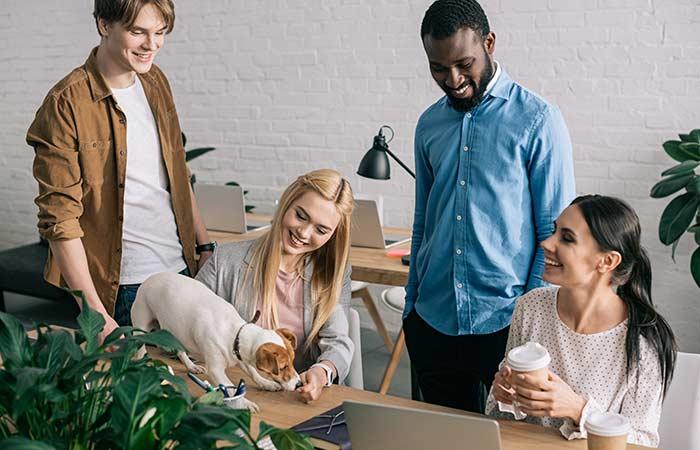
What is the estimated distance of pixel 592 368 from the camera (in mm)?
1977

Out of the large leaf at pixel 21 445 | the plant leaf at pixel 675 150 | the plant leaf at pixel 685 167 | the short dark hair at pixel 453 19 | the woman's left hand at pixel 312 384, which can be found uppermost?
the short dark hair at pixel 453 19

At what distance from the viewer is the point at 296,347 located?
95.0 inches

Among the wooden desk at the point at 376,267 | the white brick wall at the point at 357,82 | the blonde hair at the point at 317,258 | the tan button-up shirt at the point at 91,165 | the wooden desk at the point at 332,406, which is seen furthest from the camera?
the white brick wall at the point at 357,82

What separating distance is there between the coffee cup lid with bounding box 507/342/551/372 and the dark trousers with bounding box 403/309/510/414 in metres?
0.43

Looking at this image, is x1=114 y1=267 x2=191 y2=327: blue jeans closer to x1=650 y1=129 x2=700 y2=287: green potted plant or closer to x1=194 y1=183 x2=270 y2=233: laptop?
x1=194 y1=183 x2=270 y2=233: laptop

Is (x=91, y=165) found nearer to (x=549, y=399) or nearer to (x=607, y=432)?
(x=549, y=399)

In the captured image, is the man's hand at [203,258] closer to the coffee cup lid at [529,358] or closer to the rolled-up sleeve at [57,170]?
the rolled-up sleeve at [57,170]

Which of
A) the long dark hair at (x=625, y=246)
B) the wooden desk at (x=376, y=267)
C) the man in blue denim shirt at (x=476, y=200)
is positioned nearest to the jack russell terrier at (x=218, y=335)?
the man in blue denim shirt at (x=476, y=200)

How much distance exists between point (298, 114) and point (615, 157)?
1816 millimetres

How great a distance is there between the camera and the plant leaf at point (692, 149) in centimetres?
363

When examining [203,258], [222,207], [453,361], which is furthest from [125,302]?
[222,207]

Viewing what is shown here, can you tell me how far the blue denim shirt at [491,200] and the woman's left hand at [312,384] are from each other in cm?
32

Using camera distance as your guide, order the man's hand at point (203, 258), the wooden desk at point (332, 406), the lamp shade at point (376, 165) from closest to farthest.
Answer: the wooden desk at point (332, 406) → the man's hand at point (203, 258) → the lamp shade at point (376, 165)

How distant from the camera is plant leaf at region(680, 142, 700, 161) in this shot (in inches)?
143
